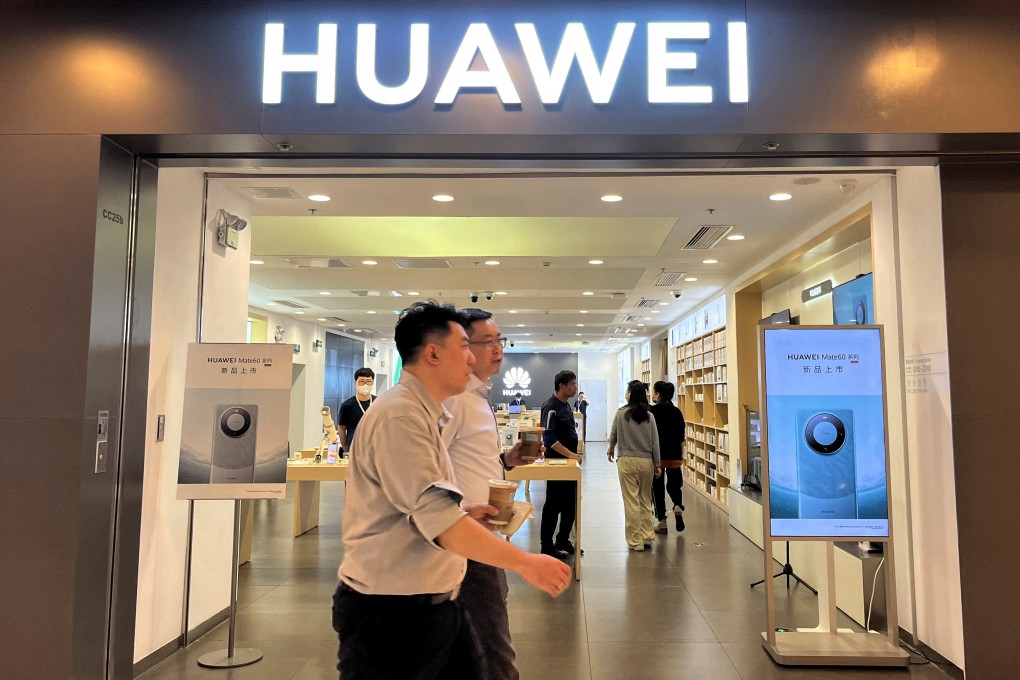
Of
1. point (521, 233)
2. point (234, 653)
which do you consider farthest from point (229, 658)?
point (521, 233)

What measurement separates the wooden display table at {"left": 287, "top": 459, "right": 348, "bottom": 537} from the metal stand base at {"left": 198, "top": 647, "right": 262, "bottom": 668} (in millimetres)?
2051

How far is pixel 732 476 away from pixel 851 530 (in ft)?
15.9

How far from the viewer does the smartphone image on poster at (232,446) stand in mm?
3680

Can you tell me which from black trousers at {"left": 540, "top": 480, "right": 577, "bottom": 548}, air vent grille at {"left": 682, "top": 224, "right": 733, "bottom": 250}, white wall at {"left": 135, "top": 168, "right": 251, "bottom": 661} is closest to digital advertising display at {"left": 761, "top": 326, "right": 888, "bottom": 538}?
air vent grille at {"left": 682, "top": 224, "right": 733, "bottom": 250}

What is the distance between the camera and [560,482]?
6176 mm

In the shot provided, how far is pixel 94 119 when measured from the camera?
2.91 metres

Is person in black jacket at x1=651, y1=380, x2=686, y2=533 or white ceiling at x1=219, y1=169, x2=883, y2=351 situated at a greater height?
white ceiling at x1=219, y1=169, x2=883, y2=351

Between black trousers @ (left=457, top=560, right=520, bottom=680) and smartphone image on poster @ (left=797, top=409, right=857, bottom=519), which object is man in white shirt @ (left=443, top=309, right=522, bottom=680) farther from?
smartphone image on poster @ (left=797, top=409, right=857, bottom=519)

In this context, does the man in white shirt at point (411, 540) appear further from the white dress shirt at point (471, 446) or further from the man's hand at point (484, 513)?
the white dress shirt at point (471, 446)

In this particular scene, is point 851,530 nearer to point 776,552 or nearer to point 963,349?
point 963,349

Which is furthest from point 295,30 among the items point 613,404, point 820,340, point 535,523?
point 613,404

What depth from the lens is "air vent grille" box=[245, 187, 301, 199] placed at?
4.69 metres

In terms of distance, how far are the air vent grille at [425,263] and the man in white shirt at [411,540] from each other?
5.62 meters

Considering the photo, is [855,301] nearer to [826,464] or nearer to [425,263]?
[826,464]
